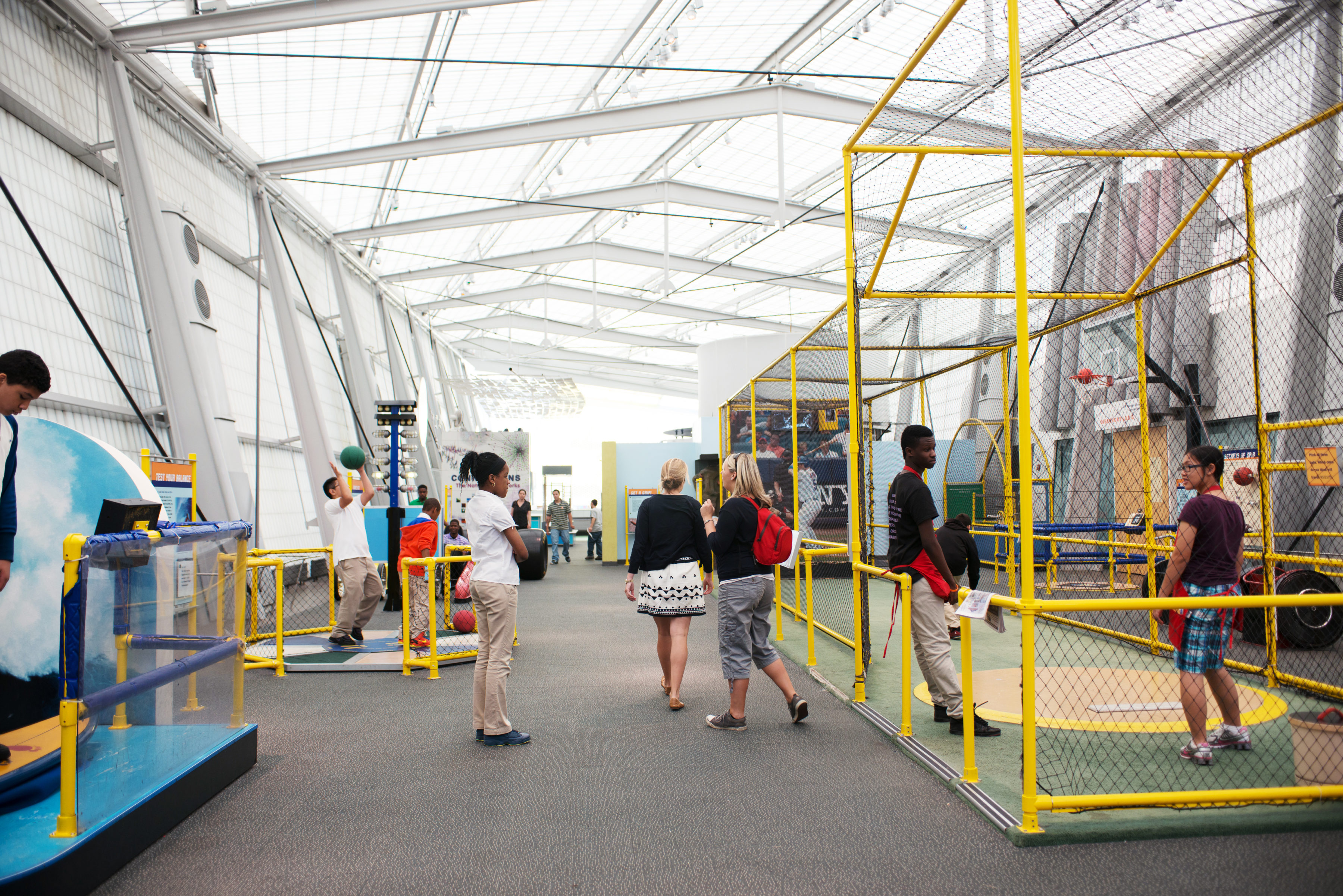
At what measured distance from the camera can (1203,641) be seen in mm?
3430

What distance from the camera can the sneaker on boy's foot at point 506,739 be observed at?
4227 mm

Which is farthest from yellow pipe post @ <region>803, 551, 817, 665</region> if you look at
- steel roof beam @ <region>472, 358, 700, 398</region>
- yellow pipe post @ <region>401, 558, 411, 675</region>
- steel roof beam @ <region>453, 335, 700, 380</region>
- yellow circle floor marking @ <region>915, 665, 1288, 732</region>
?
steel roof beam @ <region>472, 358, 700, 398</region>

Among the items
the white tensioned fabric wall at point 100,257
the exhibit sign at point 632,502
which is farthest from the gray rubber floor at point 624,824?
the exhibit sign at point 632,502

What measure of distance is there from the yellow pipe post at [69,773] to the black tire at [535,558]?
10.3m

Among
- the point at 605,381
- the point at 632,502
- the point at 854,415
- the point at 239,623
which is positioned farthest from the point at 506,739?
the point at 605,381

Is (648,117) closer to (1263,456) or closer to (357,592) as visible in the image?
(357,592)

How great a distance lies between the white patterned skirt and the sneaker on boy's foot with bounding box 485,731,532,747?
101 cm

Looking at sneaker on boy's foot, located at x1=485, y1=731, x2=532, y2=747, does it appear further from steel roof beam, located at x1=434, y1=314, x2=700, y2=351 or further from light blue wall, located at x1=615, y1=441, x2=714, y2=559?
steel roof beam, located at x1=434, y1=314, x2=700, y2=351

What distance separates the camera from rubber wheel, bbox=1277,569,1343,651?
5.62m

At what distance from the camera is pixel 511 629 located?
170 inches

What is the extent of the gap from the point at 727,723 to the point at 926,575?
135 cm

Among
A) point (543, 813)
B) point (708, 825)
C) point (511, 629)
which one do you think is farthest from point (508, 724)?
point (708, 825)

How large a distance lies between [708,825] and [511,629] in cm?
161

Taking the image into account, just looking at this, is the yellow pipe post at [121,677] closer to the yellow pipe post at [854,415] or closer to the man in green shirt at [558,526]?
the yellow pipe post at [854,415]
